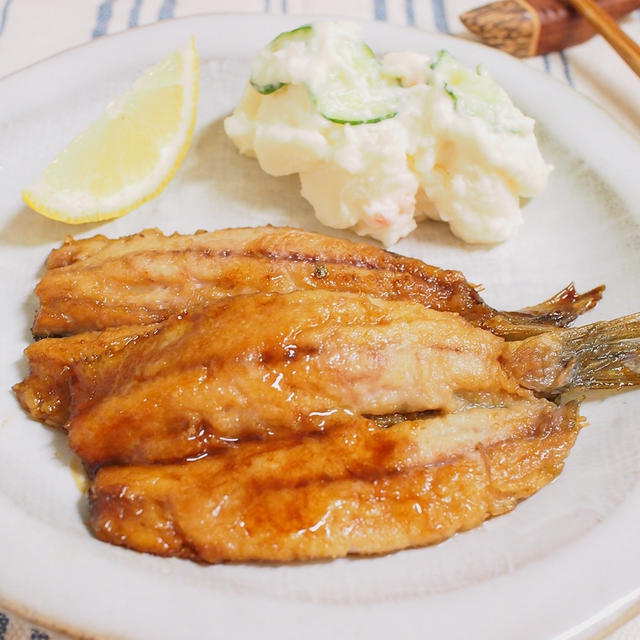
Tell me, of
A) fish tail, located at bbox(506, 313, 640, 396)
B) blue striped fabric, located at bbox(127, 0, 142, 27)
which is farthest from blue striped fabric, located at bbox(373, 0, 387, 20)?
fish tail, located at bbox(506, 313, 640, 396)

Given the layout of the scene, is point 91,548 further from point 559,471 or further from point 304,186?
point 304,186

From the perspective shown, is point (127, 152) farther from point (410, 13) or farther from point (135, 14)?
point (410, 13)

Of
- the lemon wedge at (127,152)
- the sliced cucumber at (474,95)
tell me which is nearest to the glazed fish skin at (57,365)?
the lemon wedge at (127,152)

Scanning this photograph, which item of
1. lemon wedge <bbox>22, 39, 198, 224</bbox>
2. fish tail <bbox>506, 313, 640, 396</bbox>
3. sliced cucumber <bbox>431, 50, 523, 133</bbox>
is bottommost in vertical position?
lemon wedge <bbox>22, 39, 198, 224</bbox>

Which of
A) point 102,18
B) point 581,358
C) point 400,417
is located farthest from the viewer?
point 102,18

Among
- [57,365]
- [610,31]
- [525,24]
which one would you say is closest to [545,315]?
[57,365]

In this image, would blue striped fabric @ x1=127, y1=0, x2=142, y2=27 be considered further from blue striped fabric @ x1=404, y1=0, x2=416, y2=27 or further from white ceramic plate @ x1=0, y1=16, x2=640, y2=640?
blue striped fabric @ x1=404, y1=0, x2=416, y2=27

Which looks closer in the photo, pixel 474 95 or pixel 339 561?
pixel 339 561
